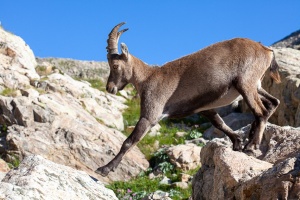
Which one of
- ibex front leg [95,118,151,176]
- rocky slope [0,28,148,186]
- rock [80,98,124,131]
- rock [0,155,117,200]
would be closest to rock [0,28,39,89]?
rocky slope [0,28,148,186]

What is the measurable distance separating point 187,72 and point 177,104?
58 cm

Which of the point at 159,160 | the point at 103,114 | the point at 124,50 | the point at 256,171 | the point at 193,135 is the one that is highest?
the point at 103,114

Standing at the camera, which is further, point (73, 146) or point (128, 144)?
point (73, 146)

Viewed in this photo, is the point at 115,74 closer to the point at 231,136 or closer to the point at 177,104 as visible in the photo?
the point at 177,104

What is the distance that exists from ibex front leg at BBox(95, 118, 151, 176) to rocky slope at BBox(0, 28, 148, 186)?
534 centimetres

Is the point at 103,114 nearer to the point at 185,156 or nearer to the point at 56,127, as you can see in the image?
the point at 56,127

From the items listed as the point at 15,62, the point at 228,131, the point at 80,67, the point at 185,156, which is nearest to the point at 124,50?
the point at 228,131

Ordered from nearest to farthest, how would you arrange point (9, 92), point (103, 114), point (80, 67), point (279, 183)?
point (279, 183) → point (9, 92) → point (103, 114) → point (80, 67)

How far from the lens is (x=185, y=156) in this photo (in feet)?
46.6

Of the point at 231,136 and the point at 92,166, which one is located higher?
the point at 92,166

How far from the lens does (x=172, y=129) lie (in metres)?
18.5

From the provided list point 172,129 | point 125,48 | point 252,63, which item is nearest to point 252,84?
point 252,63

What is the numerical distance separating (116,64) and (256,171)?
4.35 meters

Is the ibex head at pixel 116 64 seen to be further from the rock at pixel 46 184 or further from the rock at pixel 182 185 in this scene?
the rock at pixel 46 184
